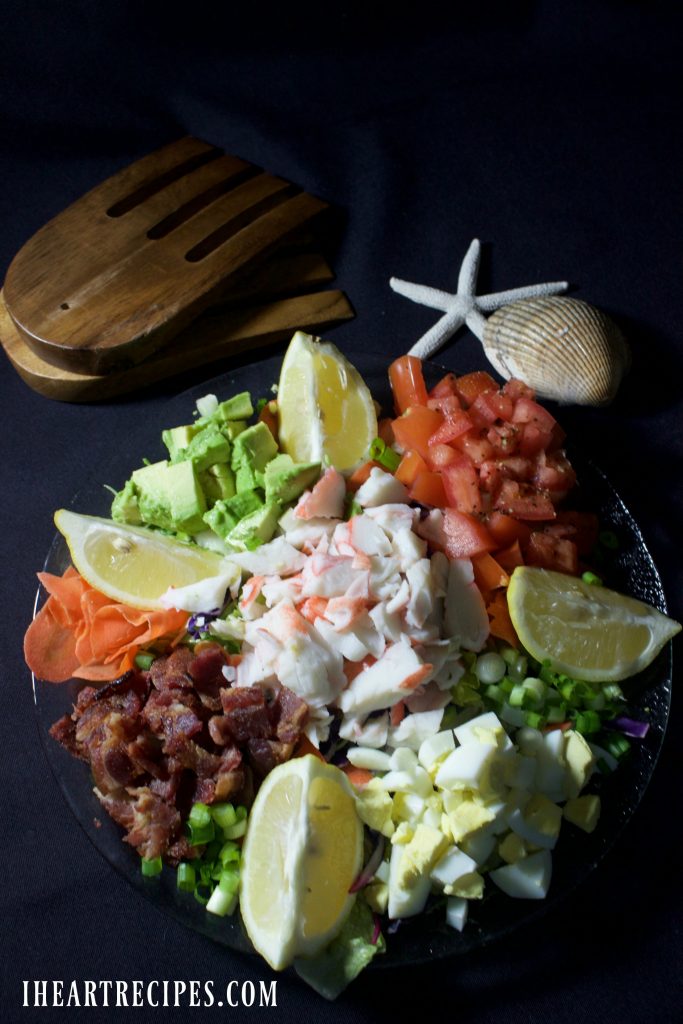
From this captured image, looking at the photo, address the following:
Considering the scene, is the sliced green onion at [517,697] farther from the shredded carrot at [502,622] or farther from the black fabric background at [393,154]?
the black fabric background at [393,154]

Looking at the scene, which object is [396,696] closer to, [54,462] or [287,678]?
[287,678]

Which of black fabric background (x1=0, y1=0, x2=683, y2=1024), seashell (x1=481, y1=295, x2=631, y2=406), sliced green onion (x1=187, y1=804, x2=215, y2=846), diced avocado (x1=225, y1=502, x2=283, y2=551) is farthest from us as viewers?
black fabric background (x1=0, y1=0, x2=683, y2=1024)

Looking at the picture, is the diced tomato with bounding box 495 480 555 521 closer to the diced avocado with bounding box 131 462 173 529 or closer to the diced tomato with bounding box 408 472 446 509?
the diced tomato with bounding box 408 472 446 509

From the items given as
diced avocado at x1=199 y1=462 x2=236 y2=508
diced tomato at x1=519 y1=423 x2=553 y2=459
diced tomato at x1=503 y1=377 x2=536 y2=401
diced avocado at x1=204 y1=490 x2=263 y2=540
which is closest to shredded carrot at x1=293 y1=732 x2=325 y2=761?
diced avocado at x1=204 y1=490 x2=263 y2=540

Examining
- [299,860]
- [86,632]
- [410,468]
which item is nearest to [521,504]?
[410,468]

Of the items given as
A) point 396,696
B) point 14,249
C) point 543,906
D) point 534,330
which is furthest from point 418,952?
point 14,249

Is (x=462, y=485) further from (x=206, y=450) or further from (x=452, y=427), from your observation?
(x=206, y=450)
